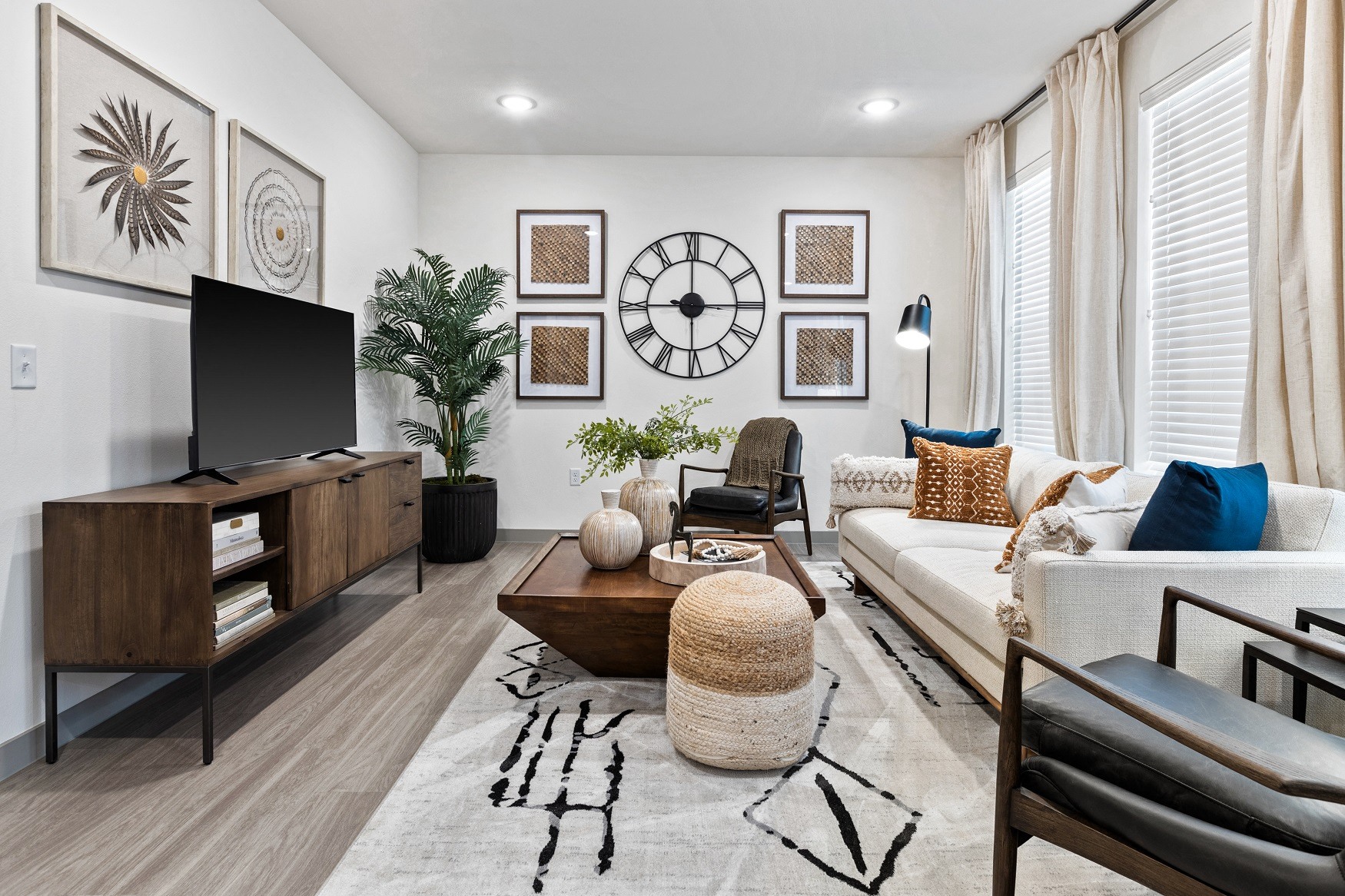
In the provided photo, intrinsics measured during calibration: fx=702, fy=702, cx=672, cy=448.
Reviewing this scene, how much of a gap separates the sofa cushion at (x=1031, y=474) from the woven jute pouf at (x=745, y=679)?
163 cm

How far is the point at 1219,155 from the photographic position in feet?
8.80

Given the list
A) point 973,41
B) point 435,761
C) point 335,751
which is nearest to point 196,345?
point 335,751

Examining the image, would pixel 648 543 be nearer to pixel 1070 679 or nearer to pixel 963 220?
pixel 1070 679

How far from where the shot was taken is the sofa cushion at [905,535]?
114 inches

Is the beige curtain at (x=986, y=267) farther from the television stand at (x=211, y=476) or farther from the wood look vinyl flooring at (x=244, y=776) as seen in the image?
the television stand at (x=211, y=476)

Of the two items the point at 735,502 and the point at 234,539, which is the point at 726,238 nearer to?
the point at 735,502

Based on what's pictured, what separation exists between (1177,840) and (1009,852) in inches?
11.7

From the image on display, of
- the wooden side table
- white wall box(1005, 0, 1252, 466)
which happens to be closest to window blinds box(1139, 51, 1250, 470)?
white wall box(1005, 0, 1252, 466)

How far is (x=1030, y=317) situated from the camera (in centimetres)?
418

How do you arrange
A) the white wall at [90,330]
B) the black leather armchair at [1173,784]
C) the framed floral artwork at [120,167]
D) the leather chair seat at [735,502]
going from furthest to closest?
the leather chair seat at [735,502] → the framed floral artwork at [120,167] → the white wall at [90,330] → the black leather armchair at [1173,784]

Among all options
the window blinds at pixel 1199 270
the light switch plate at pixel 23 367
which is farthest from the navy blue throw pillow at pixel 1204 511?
the light switch plate at pixel 23 367

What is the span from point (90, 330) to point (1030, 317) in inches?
175

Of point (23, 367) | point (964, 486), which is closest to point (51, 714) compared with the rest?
point (23, 367)

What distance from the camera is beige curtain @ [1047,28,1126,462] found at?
3.18 meters
